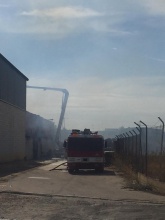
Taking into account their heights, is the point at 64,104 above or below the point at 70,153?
above

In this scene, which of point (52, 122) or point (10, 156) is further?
point (52, 122)

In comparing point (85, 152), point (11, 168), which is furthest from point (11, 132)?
point (85, 152)

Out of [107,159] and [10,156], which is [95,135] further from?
[10,156]

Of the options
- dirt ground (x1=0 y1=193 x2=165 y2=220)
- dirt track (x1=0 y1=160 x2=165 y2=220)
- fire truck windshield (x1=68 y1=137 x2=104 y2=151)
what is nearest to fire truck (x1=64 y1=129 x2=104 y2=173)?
fire truck windshield (x1=68 y1=137 x2=104 y2=151)

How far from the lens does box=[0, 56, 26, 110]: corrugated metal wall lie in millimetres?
37781

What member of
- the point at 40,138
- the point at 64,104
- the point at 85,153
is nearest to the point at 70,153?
the point at 85,153

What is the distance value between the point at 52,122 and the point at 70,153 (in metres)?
63.9

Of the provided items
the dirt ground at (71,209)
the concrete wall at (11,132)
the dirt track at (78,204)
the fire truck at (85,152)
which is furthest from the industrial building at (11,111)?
the dirt ground at (71,209)

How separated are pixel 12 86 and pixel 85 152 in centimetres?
1513

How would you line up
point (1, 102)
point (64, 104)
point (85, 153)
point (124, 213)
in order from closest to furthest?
point (124, 213) < point (85, 153) < point (1, 102) < point (64, 104)

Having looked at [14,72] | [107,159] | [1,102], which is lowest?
[107,159]

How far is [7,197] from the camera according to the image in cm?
1473

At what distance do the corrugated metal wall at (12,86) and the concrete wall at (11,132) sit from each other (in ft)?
2.15

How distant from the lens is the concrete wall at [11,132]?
3731 cm
